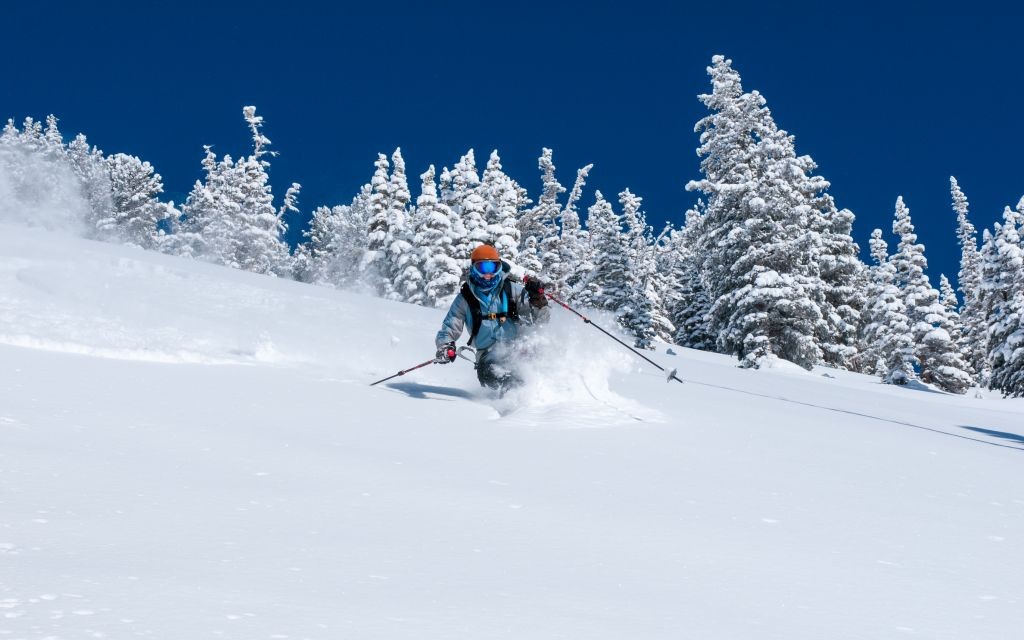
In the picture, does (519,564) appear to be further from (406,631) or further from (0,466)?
(0,466)

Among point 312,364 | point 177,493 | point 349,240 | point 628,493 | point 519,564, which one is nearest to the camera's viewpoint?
point 519,564

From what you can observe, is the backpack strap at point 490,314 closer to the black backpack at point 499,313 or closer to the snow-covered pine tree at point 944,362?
the black backpack at point 499,313

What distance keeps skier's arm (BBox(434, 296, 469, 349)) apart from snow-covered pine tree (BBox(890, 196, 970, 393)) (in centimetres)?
3564

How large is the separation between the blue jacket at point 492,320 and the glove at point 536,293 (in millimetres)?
56

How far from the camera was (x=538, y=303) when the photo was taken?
25.3ft

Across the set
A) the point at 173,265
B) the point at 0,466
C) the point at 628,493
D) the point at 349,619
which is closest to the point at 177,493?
the point at 0,466

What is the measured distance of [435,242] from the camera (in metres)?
37.9

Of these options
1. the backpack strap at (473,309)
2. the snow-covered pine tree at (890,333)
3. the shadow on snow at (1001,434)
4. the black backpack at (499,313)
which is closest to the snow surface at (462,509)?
the black backpack at (499,313)

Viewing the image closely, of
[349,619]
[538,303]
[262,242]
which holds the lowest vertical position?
[349,619]

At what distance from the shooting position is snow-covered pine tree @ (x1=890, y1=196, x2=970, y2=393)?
124ft

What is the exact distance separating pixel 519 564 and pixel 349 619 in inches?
30.7

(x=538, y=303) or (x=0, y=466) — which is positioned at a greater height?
(x=538, y=303)

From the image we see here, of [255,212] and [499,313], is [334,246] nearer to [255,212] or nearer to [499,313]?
[255,212]

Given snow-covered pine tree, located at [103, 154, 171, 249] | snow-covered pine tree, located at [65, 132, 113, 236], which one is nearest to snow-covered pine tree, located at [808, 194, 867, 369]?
snow-covered pine tree, located at [103, 154, 171, 249]
